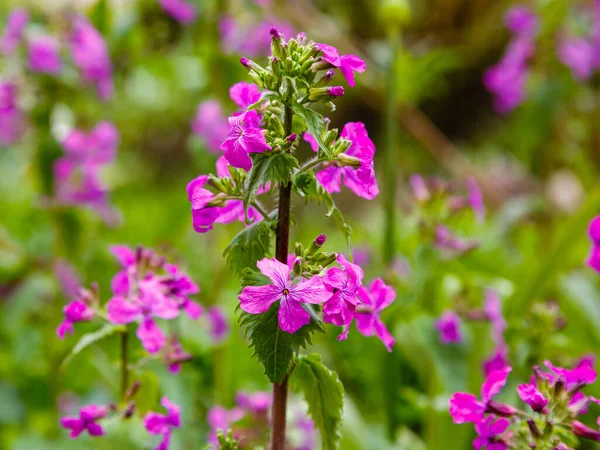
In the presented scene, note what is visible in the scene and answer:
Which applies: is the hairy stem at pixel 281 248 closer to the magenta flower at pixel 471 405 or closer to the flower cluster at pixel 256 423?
the magenta flower at pixel 471 405

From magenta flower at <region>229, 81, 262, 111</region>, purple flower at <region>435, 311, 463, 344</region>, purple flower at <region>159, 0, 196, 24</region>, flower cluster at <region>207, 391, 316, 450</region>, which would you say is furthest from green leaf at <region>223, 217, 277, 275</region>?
purple flower at <region>159, 0, 196, 24</region>

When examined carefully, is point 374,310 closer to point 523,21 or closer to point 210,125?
point 210,125

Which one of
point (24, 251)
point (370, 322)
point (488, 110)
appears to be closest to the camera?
point (370, 322)

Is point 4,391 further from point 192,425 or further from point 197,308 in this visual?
point 197,308

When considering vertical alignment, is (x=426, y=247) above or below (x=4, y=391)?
above

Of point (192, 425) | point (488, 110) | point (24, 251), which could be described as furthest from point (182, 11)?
point (488, 110)

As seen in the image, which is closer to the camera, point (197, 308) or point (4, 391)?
point (197, 308)
